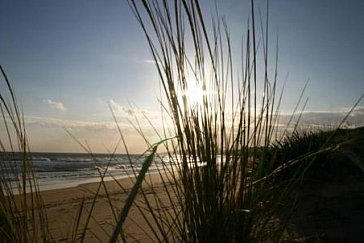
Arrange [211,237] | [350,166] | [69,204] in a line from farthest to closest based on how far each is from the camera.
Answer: [69,204], [350,166], [211,237]

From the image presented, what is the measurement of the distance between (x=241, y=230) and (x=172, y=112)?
0.50 m

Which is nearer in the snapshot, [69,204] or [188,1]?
[188,1]

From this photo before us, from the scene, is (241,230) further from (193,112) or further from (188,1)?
(188,1)

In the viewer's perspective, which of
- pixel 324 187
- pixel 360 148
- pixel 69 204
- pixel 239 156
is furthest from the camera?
pixel 69 204

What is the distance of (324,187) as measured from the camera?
15.3 feet

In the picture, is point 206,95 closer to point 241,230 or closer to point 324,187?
point 241,230

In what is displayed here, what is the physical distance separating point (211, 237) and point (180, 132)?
1.25 feet

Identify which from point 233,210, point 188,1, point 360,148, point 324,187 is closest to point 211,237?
point 233,210

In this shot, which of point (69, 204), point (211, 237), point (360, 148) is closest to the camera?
point (211, 237)

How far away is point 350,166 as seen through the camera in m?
5.27

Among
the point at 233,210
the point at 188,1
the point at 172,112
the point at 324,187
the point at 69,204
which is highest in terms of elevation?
the point at 188,1

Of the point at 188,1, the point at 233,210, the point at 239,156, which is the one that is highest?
the point at 188,1

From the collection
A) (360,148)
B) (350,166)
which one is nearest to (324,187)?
(350,166)

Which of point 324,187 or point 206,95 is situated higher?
point 206,95
